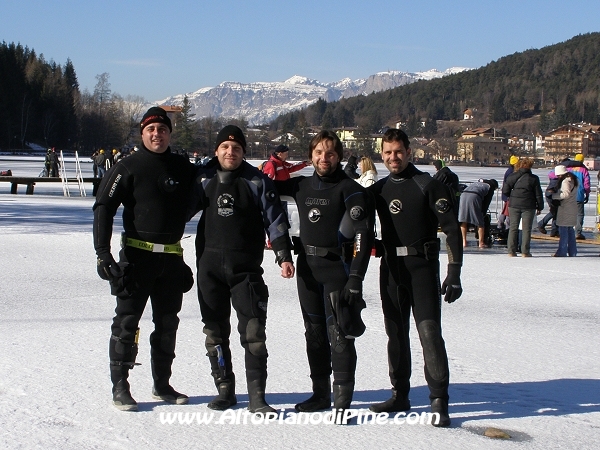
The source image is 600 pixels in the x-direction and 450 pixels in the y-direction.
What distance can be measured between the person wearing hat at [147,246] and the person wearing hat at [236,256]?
7.4 inches

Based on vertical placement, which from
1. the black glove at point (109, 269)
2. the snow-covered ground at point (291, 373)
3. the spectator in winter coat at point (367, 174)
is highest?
the spectator in winter coat at point (367, 174)

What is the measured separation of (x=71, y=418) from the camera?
4.20 metres

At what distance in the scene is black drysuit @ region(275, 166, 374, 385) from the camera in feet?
14.5

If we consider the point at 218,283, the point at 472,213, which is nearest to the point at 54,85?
the point at 472,213

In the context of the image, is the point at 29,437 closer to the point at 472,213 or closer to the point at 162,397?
the point at 162,397

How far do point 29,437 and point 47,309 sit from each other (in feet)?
11.1

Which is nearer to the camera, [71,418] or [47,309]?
[71,418]

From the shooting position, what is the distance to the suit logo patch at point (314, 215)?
448 cm

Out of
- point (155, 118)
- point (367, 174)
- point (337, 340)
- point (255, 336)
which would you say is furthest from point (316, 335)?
point (367, 174)

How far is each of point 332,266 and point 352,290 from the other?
0.20 m

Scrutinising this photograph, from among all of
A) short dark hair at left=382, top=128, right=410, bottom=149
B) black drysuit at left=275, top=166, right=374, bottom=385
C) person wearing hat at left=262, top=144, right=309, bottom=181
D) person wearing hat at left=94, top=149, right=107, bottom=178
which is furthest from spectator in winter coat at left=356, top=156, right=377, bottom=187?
person wearing hat at left=94, top=149, right=107, bottom=178

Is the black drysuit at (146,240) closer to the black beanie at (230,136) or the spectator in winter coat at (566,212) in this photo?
the black beanie at (230,136)

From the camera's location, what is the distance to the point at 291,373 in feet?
17.2


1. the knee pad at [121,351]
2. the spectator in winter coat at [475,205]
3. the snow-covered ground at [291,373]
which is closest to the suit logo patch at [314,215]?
the snow-covered ground at [291,373]
